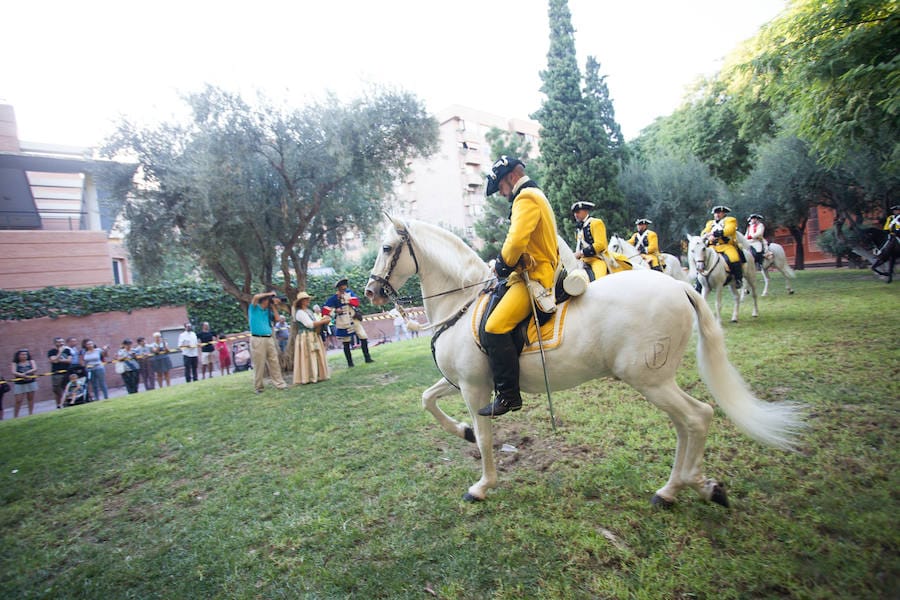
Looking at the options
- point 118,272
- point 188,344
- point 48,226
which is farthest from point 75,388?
point 118,272

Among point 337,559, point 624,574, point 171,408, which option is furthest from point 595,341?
point 171,408

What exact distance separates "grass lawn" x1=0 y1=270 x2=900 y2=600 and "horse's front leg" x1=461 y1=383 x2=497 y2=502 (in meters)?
0.13

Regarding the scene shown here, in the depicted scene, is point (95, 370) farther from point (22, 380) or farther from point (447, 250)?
point (447, 250)

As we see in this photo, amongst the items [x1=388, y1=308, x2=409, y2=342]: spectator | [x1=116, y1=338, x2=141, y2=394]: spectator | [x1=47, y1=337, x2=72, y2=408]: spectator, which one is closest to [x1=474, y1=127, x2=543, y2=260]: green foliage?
[x1=388, y1=308, x2=409, y2=342]: spectator

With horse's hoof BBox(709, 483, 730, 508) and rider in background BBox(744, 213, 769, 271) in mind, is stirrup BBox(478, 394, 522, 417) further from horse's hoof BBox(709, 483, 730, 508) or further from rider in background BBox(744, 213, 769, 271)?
rider in background BBox(744, 213, 769, 271)

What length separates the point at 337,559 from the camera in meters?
3.29

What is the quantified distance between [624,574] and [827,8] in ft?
29.4

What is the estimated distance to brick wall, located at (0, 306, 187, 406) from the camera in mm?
17031

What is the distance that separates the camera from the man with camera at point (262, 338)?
10141 millimetres

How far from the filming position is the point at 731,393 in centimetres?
341

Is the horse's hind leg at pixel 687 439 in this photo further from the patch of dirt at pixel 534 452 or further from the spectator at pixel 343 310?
the spectator at pixel 343 310

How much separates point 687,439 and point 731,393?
0.51 metres

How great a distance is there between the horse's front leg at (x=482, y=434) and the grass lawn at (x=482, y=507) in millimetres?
126

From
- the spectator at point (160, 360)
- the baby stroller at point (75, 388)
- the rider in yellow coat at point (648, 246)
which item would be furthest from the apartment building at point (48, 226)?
the rider in yellow coat at point (648, 246)
